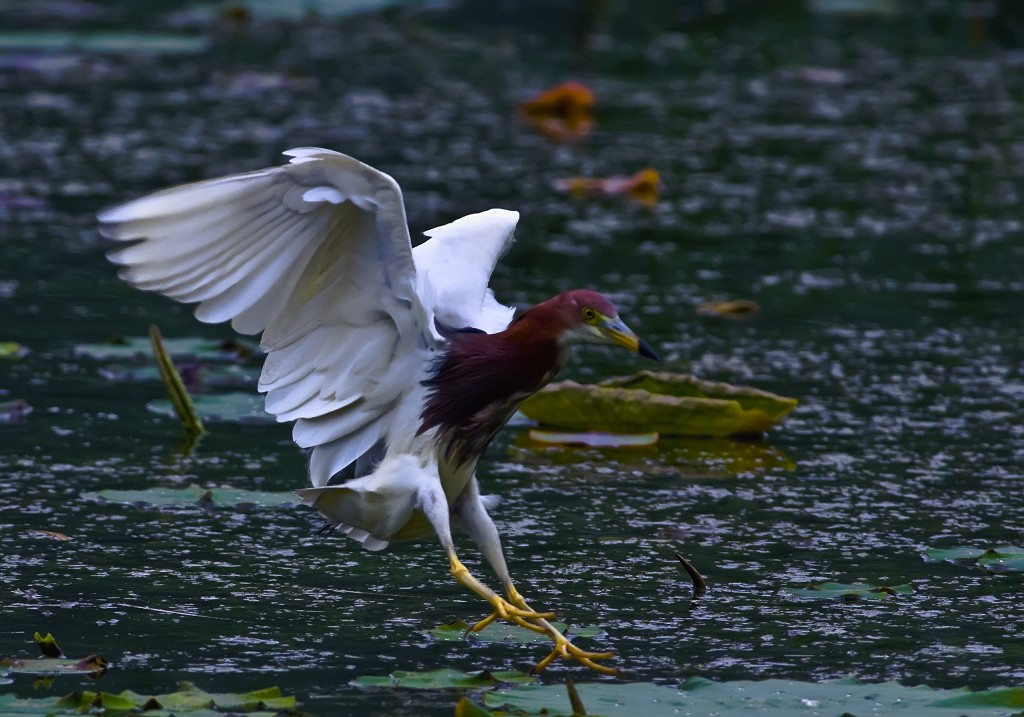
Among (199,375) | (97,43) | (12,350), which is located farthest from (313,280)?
(97,43)

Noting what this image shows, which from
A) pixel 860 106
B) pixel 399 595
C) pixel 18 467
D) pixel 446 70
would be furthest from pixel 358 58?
pixel 399 595

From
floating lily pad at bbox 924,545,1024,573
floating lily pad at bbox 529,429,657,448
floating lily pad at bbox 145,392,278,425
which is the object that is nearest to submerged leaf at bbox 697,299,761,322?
floating lily pad at bbox 529,429,657,448

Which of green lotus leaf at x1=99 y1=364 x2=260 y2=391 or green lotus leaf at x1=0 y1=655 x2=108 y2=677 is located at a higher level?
green lotus leaf at x1=0 y1=655 x2=108 y2=677

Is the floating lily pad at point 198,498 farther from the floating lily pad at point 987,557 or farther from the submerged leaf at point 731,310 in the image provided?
the submerged leaf at point 731,310

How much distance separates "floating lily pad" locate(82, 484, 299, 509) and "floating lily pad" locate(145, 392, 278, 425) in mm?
699

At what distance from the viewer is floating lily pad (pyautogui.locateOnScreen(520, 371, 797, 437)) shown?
5105 mm

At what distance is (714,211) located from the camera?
8.02 meters

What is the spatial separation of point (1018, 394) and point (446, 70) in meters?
5.99

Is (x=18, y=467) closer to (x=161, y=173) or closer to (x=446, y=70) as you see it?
(x=161, y=173)

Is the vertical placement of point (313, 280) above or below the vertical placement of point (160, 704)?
above

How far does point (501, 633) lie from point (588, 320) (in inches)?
26.4

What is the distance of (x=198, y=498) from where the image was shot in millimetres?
4477

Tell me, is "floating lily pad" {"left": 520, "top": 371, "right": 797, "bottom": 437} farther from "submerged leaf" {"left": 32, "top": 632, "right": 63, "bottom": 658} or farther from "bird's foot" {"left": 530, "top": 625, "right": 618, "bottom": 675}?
"submerged leaf" {"left": 32, "top": 632, "right": 63, "bottom": 658}

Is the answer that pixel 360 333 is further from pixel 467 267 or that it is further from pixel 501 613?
pixel 501 613
